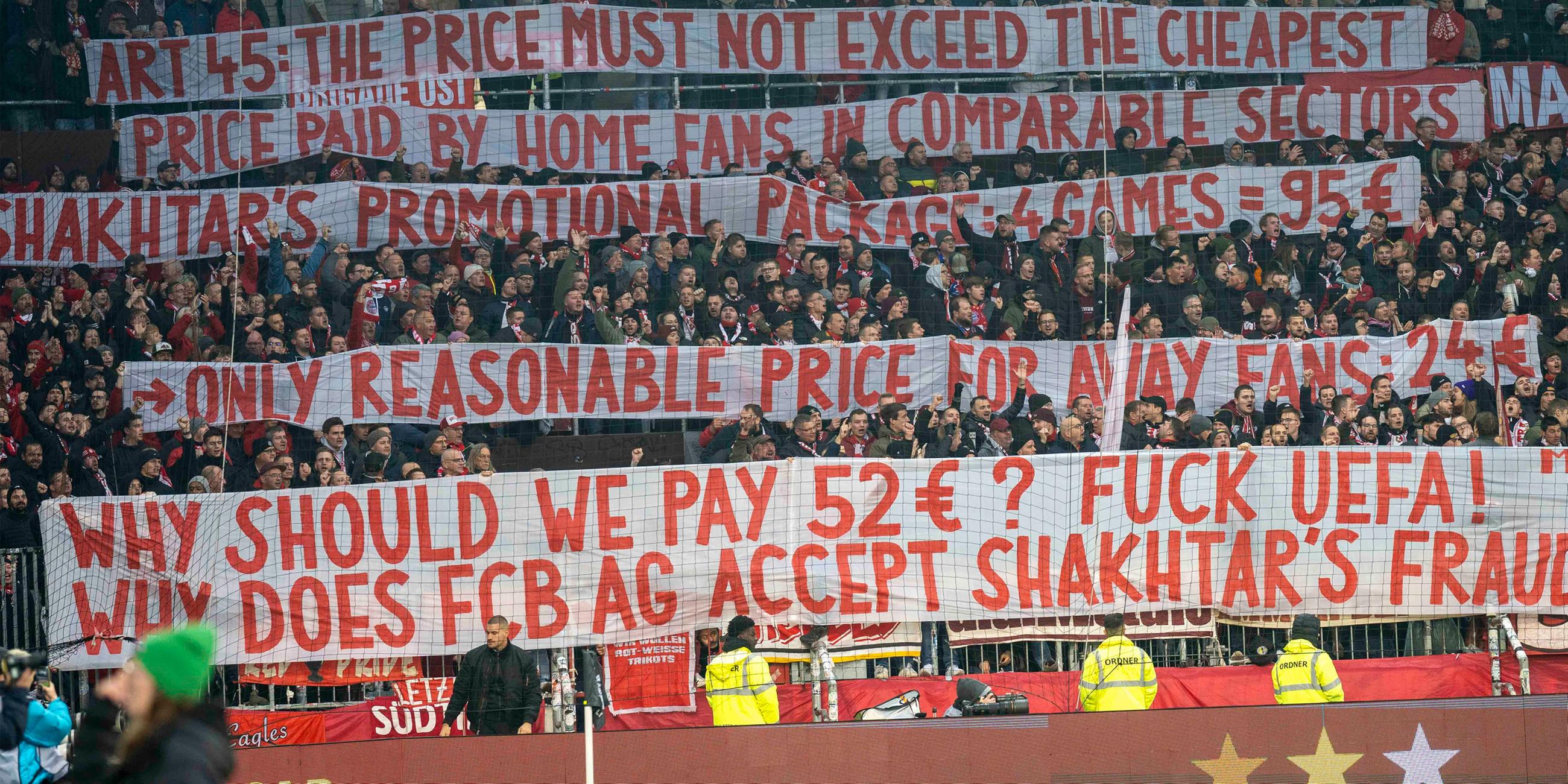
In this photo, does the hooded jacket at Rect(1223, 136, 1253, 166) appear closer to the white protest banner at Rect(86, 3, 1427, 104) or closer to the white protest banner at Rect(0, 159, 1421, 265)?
the white protest banner at Rect(0, 159, 1421, 265)

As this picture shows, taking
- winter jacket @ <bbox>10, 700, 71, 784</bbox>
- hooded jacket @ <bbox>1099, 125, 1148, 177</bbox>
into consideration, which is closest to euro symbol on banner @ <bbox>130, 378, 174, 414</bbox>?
winter jacket @ <bbox>10, 700, 71, 784</bbox>

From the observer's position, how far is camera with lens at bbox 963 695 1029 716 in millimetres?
10766

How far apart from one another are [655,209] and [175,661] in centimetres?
1090

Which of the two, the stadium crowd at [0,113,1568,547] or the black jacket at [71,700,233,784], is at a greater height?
the stadium crowd at [0,113,1568,547]

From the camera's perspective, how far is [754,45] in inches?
655

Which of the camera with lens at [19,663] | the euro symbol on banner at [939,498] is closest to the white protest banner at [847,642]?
the euro symbol on banner at [939,498]

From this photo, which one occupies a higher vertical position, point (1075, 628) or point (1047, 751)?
point (1075, 628)

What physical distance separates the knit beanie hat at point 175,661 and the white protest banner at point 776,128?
456 inches

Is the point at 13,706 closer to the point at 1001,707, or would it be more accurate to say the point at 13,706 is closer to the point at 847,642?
the point at 1001,707

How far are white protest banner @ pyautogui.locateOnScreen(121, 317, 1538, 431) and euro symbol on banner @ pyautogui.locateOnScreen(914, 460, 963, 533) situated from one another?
1590 millimetres

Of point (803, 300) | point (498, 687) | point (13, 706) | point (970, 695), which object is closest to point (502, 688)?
point (498, 687)

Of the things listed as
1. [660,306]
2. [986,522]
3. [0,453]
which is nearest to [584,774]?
[986,522]

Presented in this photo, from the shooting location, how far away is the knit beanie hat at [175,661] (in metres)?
4.70

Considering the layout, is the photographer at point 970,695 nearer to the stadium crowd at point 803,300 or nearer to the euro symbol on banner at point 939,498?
the euro symbol on banner at point 939,498
